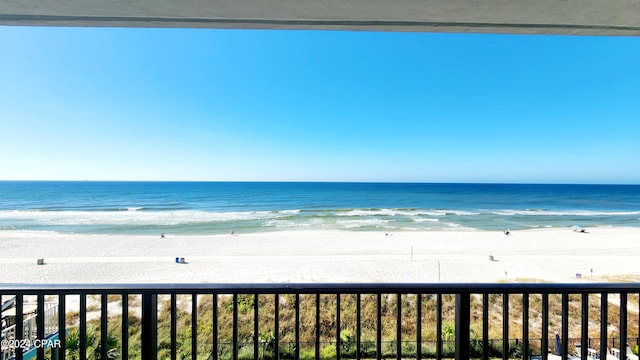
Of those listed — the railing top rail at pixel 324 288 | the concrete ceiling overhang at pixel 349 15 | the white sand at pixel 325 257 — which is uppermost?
the concrete ceiling overhang at pixel 349 15

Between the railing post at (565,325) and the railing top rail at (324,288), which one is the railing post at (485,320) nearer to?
the railing top rail at (324,288)

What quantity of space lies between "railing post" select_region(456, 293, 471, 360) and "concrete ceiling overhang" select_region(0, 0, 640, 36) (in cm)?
141

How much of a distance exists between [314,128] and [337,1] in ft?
69.1

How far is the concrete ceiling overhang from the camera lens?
1.25 metres

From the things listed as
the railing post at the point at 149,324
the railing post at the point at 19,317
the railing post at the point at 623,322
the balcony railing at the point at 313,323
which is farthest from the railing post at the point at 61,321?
the railing post at the point at 623,322

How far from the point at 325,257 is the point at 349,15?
876cm

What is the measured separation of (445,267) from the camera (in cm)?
812

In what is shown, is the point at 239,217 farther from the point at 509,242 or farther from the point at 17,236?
the point at 509,242

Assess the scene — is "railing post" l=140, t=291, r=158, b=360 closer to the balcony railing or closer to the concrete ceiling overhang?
the balcony railing

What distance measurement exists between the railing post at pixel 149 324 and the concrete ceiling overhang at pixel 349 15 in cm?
139

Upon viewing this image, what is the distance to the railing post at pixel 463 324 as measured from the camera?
50.6 inches

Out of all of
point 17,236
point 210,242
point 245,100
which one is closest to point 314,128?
point 245,100

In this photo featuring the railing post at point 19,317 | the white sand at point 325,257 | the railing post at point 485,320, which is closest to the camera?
the railing post at point 19,317

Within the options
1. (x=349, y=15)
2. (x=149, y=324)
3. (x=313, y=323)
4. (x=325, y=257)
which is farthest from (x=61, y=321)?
(x=325, y=257)
